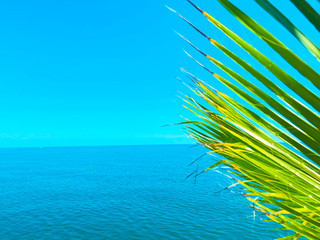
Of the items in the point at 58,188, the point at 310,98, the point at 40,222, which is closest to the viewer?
the point at 310,98

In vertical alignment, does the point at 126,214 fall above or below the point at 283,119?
below

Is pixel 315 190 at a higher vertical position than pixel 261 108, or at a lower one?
lower

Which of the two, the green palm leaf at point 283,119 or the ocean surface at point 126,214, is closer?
the green palm leaf at point 283,119

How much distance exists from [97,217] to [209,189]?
30546 mm

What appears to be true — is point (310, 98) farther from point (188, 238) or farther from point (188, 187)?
point (188, 187)

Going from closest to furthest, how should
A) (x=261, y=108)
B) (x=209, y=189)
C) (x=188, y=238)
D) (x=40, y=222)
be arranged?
(x=261, y=108) → (x=188, y=238) → (x=40, y=222) → (x=209, y=189)

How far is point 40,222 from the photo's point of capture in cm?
3750

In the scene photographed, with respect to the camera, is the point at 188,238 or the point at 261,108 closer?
the point at 261,108

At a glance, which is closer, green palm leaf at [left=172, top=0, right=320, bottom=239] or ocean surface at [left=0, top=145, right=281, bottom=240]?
green palm leaf at [left=172, top=0, right=320, bottom=239]

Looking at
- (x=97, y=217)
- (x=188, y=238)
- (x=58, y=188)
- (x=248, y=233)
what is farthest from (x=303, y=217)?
(x=58, y=188)

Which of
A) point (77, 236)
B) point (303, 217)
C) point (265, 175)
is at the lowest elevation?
point (77, 236)

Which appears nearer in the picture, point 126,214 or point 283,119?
point 283,119

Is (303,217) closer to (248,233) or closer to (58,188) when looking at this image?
(248,233)

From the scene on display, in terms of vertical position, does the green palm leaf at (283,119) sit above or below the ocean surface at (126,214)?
above
